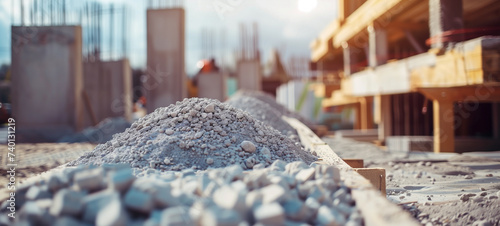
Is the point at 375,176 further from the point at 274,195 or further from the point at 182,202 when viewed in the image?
the point at 182,202

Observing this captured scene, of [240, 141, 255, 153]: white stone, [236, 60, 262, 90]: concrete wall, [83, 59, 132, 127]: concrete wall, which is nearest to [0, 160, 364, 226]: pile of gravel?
[240, 141, 255, 153]: white stone

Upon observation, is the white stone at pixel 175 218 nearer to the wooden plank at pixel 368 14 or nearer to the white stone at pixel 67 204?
the white stone at pixel 67 204

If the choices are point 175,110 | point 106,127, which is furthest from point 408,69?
point 106,127

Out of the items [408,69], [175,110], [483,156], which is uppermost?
[408,69]

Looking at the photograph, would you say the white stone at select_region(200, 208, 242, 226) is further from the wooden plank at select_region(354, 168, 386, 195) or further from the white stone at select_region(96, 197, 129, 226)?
the wooden plank at select_region(354, 168, 386, 195)

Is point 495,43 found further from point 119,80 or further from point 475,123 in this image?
point 119,80

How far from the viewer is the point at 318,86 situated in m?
16.8

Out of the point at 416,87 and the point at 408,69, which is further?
the point at 408,69

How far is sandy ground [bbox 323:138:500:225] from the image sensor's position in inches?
120

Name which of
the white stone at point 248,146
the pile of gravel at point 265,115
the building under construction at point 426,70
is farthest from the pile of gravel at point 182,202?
the building under construction at point 426,70

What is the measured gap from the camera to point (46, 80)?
31.7ft

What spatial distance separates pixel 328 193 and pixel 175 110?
2.04 meters

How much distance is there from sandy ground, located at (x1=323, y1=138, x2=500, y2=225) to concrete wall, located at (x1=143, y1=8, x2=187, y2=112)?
17.7ft

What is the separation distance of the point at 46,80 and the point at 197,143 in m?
8.00
